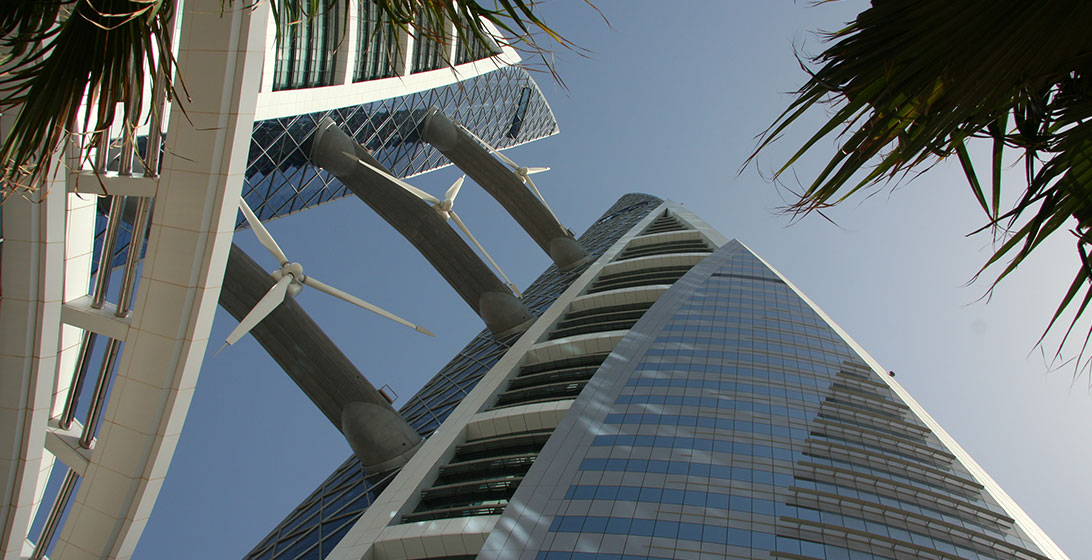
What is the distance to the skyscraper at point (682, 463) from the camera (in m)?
21.0

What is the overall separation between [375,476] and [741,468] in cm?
2016

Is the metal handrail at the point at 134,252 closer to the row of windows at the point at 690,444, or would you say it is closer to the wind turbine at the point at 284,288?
the wind turbine at the point at 284,288

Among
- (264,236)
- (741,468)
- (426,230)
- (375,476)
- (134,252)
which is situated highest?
(426,230)

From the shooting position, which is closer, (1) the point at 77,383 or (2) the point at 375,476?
(1) the point at 77,383

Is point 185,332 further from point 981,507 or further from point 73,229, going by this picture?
point 981,507

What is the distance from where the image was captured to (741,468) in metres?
23.9

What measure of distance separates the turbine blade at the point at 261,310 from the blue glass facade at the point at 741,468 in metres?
12.2

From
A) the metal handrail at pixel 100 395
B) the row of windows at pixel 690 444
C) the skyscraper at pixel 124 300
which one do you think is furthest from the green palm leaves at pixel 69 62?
the row of windows at pixel 690 444

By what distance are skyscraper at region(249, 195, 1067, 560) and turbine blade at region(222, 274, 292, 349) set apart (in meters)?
8.48

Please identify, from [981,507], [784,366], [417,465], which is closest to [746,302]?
[784,366]

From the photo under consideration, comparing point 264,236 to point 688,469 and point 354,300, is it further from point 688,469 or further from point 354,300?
point 688,469

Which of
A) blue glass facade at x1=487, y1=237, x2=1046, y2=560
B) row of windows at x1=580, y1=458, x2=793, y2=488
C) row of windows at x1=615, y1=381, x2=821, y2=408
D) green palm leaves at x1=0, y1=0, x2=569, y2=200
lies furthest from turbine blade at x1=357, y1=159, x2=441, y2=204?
green palm leaves at x1=0, y1=0, x2=569, y2=200

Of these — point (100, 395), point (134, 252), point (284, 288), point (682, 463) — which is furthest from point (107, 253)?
point (682, 463)

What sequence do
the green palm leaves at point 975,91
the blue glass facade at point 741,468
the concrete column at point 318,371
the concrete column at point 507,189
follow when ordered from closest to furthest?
the green palm leaves at point 975,91
the blue glass facade at point 741,468
the concrete column at point 318,371
the concrete column at point 507,189
